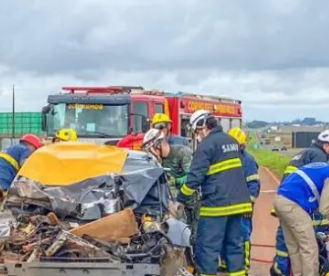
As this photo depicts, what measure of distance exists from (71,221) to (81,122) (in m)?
8.22

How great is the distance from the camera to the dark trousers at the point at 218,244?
288 inches

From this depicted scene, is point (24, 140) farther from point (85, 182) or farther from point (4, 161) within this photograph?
point (85, 182)

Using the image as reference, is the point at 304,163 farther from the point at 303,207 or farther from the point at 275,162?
the point at 275,162

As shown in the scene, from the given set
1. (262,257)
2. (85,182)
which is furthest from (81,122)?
(85,182)

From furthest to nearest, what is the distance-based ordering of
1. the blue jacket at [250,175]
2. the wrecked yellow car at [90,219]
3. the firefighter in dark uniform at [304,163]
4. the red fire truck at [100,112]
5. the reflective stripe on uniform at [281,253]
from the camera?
the red fire truck at [100,112], the blue jacket at [250,175], the reflective stripe on uniform at [281,253], the firefighter in dark uniform at [304,163], the wrecked yellow car at [90,219]

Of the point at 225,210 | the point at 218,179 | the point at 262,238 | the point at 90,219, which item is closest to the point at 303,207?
the point at 225,210

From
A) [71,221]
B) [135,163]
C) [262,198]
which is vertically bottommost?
[262,198]

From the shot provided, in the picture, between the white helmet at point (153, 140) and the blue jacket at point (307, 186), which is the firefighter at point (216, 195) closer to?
the blue jacket at point (307, 186)

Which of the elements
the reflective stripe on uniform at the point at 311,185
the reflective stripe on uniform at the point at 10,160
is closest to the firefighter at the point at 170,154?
the reflective stripe on uniform at the point at 10,160

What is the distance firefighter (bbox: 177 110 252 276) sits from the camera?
7.29 m

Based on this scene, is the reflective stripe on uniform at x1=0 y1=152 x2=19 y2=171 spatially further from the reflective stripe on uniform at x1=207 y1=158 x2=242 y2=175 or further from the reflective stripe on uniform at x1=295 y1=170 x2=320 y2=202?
the reflective stripe on uniform at x1=295 y1=170 x2=320 y2=202

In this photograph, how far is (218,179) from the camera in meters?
7.40

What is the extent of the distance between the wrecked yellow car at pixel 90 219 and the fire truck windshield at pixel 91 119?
22.3ft

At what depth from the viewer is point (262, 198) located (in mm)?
19609
